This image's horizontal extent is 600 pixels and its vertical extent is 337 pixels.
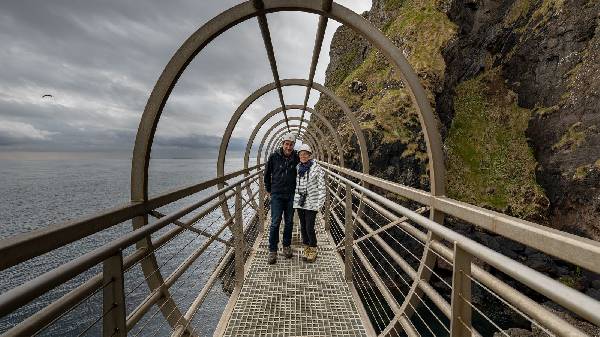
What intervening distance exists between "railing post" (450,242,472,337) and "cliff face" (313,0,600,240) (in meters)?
23.6

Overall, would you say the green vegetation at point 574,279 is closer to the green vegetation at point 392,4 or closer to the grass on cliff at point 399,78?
the grass on cliff at point 399,78

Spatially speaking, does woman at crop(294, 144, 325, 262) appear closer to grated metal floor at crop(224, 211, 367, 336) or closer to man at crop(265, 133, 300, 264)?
man at crop(265, 133, 300, 264)

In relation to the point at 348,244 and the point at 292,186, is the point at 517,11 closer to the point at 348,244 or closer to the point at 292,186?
the point at 292,186

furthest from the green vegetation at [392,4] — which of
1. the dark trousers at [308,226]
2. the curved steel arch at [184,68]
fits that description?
the curved steel arch at [184,68]

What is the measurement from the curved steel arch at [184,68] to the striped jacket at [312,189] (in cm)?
246

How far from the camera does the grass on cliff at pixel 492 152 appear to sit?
2517 cm

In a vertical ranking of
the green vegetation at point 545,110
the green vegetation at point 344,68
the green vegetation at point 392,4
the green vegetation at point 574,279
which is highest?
the green vegetation at point 392,4

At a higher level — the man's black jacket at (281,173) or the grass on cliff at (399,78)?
the grass on cliff at (399,78)

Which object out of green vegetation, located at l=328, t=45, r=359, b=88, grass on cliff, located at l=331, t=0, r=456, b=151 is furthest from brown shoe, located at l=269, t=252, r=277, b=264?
green vegetation, located at l=328, t=45, r=359, b=88

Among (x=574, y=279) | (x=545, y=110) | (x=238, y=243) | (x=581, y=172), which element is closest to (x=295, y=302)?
(x=238, y=243)

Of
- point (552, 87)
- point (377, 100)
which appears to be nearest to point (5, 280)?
point (377, 100)

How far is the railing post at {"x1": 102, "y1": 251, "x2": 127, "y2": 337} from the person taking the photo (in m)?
1.57

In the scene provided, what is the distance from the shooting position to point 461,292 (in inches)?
63.8

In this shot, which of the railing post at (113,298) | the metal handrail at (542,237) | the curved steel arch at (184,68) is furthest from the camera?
the curved steel arch at (184,68)
